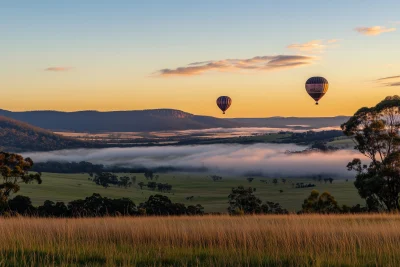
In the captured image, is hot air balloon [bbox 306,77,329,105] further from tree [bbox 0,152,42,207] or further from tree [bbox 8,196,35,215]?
tree [bbox 8,196,35,215]

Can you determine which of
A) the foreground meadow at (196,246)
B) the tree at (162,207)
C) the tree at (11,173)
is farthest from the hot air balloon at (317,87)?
the foreground meadow at (196,246)

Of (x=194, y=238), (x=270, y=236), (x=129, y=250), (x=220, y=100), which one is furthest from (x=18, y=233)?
(x=220, y=100)

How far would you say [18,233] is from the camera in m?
15.8

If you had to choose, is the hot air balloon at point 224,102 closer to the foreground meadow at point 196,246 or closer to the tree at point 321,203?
the tree at point 321,203

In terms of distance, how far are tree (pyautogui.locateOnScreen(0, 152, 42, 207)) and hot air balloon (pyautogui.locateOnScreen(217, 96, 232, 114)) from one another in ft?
202

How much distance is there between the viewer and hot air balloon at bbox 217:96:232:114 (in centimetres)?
11363

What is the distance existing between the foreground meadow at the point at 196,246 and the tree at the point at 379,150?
38051 mm

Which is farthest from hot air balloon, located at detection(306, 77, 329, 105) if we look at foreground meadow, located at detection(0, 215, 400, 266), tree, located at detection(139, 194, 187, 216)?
foreground meadow, located at detection(0, 215, 400, 266)

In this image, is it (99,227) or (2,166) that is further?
(2,166)

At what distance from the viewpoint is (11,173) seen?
54.8 m

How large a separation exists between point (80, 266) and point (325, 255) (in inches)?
232

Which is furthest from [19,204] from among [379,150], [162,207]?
[379,150]

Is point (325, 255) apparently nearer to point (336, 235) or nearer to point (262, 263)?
point (262, 263)

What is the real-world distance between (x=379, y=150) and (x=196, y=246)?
152 ft
